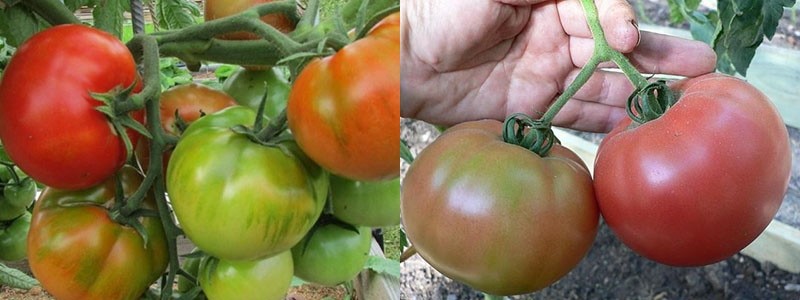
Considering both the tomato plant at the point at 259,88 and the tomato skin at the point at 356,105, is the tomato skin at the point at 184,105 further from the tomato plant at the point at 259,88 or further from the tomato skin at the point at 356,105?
the tomato skin at the point at 356,105

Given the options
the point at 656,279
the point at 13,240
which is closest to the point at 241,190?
the point at 656,279

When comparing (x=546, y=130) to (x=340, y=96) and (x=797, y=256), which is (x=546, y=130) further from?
(x=797, y=256)

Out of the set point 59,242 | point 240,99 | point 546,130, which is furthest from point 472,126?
point 59,242

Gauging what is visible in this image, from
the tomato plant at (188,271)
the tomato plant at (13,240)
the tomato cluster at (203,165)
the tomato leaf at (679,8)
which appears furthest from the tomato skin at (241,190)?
the tomato plant at (13,240)

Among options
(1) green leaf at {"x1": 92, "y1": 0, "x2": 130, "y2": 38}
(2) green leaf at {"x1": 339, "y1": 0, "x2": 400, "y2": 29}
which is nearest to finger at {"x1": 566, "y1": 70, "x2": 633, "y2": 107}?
(2) green leaf at {"x1": 339, "y1": 0, "x2": 400, "y2": 29}

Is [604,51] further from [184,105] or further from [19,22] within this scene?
[19,22]

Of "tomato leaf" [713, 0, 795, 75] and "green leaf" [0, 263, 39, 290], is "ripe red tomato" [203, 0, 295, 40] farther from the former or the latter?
"green leaf" [0, 263, 39, 290]
